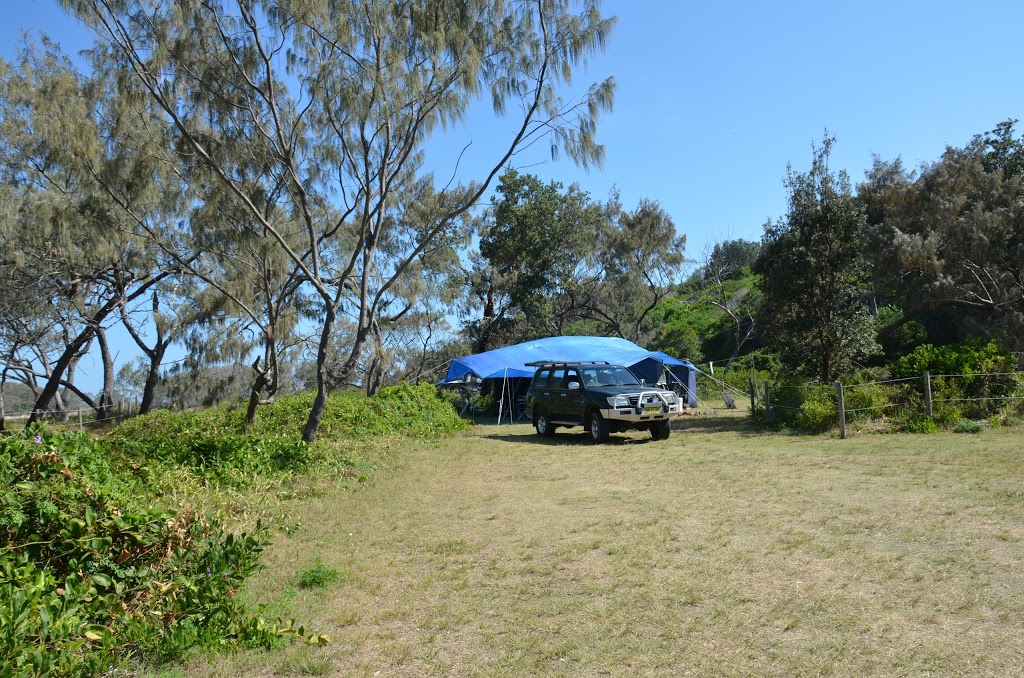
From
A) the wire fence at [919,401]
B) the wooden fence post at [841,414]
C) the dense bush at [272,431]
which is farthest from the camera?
the wire fence at [919,401]

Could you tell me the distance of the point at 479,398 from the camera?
26.0 meters

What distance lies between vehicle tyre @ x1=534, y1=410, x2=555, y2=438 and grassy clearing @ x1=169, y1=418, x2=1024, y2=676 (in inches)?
265

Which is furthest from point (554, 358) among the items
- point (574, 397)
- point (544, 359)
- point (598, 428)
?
point (598, 428)

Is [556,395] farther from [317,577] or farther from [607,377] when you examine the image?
[317,577]

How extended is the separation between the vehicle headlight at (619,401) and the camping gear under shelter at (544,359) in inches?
268

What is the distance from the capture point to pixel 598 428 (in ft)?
50.5

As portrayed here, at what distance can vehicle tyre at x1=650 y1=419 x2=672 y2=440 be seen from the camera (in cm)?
1549

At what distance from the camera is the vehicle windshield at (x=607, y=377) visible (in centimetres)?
1623

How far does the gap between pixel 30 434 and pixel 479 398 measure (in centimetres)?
2022

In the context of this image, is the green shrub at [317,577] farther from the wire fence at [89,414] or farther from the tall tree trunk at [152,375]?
the tall tree trunk at [152,375]

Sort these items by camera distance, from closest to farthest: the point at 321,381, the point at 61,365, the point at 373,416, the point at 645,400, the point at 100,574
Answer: the point at 100,574 → the point at 321,381 → the point at 645,400 → the point at 373,416 → the point at 61,365

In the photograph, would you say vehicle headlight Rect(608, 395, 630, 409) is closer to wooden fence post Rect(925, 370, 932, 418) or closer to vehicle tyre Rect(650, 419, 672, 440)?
vehicle tyre Rect(650, 419, 672, 440)

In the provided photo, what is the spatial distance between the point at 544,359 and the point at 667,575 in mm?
17949

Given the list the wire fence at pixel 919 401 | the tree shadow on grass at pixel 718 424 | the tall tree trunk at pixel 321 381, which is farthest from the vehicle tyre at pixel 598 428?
the tall tree trunk at pixel 321 381
